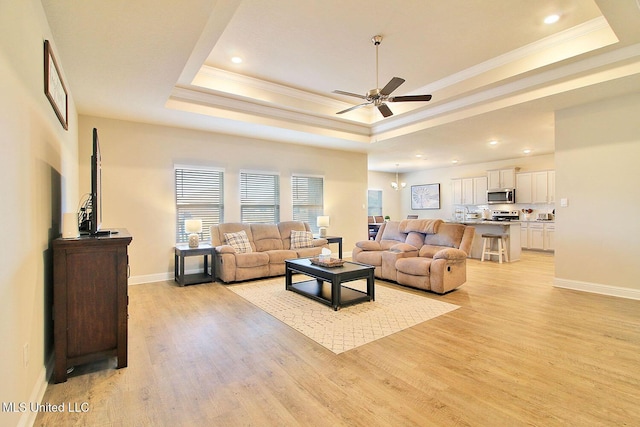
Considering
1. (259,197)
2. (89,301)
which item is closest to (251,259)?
(259,197)

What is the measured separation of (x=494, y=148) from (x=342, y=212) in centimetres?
412

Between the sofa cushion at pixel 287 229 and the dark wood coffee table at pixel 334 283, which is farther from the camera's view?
the sofa cushion at pixel 287 229

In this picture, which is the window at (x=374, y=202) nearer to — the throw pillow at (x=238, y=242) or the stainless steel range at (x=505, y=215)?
the stainless steel range at (x=505, y=215)

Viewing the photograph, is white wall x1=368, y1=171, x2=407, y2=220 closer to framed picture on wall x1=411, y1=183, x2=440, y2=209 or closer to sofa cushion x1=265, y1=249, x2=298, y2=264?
framed picture on wall x1=411, y1=183, x2=440, y2=209

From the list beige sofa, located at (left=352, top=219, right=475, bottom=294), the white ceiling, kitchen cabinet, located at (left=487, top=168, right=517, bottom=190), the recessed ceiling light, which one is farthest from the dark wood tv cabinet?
kitchen cabinet, located at (left=487, top=168, right=517, bottom=190)

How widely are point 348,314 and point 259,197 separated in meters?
3.68

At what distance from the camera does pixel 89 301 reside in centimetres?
242

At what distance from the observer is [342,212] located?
798cm

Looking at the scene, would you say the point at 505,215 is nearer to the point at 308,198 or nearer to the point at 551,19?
the point at 308,198

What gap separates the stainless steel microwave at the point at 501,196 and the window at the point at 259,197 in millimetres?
6899

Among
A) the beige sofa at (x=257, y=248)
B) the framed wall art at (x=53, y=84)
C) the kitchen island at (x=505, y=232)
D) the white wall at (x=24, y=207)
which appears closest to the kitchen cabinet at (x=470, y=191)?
the kitchen island at (x=505, y=232)

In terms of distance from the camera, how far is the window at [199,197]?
5730mm

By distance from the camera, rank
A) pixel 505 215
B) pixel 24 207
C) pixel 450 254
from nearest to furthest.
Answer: pixel 24 207
pixel 450 254
pixel 505 215

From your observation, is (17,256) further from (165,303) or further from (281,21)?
(281,21)
